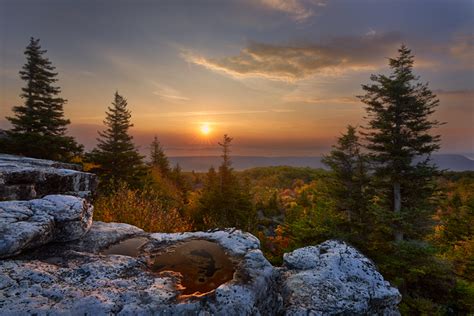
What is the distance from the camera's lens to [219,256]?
171 inches

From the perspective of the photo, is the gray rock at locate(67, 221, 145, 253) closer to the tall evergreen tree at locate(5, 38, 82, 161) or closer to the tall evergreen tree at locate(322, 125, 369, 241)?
the tall evergreen tree at locate(322, 125, 369, 241)

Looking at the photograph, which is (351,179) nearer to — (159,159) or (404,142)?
(404,142)

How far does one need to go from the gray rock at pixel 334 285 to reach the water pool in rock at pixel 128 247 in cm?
274

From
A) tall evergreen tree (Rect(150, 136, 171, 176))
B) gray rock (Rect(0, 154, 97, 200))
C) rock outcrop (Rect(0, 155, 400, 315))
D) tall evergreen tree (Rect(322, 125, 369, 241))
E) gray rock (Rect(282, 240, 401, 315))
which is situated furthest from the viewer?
tall evergreen tree (Rect(150, 136, 171, 176))

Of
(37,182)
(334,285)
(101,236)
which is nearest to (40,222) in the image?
(101,236)

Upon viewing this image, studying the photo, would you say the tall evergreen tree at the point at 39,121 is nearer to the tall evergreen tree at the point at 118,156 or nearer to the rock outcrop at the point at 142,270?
the tall evergreen tree at the point at 118,156

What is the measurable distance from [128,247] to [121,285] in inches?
55.3

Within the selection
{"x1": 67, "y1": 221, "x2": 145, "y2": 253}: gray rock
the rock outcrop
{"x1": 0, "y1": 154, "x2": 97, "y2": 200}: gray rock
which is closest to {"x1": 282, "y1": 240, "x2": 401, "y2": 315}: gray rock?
the rock outcrop

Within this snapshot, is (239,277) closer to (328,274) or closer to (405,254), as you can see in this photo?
(328,274)

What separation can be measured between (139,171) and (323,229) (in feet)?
49.8

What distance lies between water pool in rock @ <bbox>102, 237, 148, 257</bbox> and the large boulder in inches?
2.0

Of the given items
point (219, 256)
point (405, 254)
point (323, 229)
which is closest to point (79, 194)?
point (219, 256)

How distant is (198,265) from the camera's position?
4070mm

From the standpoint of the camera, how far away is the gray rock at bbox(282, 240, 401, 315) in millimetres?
4102
